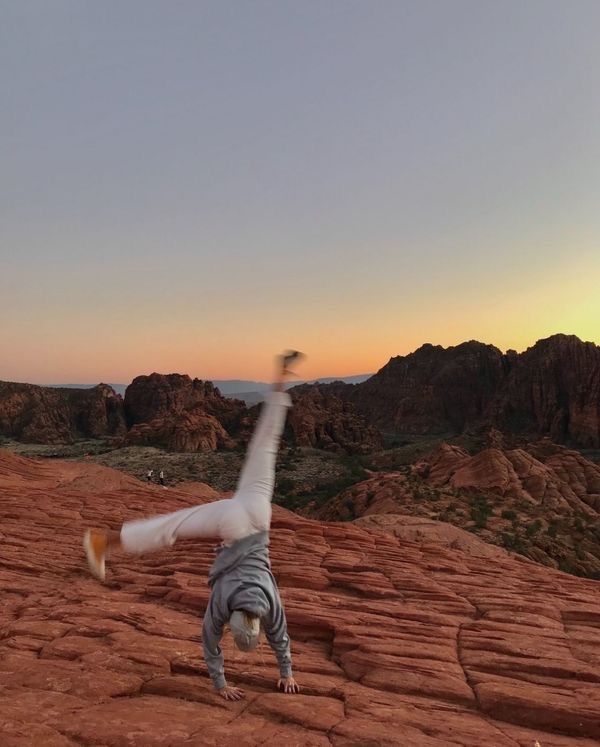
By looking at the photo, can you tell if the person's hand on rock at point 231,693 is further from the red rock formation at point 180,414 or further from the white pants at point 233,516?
the red rock formation at point 180,414

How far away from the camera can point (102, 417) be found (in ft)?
272

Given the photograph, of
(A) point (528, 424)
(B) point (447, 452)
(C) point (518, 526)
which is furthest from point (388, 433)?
(C) point (518, 526)

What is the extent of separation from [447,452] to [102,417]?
62.7 meters

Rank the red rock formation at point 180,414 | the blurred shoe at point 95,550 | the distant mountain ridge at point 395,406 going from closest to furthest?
the blurred shoe at point 95,550, the red rock formation at point 180,414, the distant mountain ridge at point 395,406

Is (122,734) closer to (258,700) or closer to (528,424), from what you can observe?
(258,700)

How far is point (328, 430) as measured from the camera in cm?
6881

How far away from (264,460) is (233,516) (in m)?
0.52

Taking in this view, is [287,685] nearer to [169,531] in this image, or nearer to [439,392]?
[169,531]

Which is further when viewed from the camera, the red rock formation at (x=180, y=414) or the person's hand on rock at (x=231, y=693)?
the red rock formation at (x=180, y=414)

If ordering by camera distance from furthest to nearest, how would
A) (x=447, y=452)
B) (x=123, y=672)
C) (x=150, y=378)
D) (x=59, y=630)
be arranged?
(x=150, y=378) → (x=447, y=452) → (x=59, y=630) → (x=123, y=672)

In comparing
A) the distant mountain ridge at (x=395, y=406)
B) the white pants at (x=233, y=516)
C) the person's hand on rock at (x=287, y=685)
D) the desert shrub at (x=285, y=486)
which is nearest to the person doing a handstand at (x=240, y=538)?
the white pants at (x=233, y=516)

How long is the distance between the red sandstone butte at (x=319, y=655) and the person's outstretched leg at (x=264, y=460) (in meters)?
1.73

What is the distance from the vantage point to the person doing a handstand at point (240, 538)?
406 cm

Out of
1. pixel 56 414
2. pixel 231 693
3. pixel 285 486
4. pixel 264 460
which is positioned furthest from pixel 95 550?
pixel 56 414
